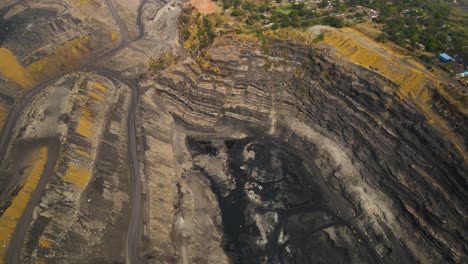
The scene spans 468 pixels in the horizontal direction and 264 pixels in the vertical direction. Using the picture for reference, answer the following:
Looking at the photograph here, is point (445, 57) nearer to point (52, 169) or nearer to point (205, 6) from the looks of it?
point (205, 6)

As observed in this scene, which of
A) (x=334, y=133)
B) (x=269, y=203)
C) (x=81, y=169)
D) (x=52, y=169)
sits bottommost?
(x=269, y=203)

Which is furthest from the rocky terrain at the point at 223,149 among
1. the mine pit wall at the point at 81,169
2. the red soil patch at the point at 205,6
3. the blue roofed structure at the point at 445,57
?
the red soil patch at the point at 205,6

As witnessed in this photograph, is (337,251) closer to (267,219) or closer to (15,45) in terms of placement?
(267,219)

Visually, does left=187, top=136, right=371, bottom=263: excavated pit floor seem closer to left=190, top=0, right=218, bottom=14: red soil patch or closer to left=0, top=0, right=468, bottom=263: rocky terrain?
left=0, top=0, right=468, bottom=263: rocky terrain

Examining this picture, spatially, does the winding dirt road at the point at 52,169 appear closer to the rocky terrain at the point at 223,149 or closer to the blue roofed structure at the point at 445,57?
the rocky terrain at the point at 223,149

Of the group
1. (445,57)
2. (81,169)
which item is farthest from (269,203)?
(445,57)

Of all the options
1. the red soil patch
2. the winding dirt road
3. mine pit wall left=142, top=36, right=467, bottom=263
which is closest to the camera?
the winding dirt road

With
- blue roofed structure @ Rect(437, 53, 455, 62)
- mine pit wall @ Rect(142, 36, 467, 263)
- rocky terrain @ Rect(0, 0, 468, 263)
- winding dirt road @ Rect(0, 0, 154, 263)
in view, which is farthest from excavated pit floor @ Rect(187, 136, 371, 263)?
blue roofed structure @ Rect(437, 53, 455, 62)
